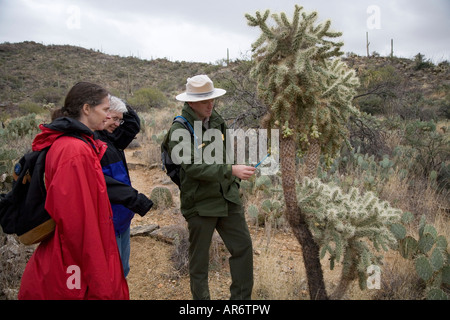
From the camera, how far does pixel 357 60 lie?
27.2m

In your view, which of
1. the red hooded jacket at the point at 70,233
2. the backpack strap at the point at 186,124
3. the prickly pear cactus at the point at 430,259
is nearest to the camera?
the red hooded jacket at the point at 70,233

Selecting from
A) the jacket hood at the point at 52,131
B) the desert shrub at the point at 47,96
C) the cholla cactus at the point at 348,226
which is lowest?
the cholla cactus at the point at 348,226

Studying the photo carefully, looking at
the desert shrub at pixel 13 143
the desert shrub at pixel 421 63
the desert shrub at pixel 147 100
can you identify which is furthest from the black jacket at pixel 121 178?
the desert shrub at pixel 421 63

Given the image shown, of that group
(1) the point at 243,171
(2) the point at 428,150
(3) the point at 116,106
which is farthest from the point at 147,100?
(1) the point at 243,171

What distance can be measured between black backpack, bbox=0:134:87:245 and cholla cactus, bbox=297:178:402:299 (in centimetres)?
177

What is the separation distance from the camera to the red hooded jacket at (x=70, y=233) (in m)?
1.52

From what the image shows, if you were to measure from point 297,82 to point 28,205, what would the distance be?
1.77 m

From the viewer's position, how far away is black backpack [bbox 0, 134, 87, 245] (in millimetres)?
1580

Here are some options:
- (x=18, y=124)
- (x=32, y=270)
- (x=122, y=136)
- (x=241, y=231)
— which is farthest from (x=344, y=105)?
(x=18, y=124)

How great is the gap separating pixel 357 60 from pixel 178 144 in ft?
95.7

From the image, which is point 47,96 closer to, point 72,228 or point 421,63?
point 72,228

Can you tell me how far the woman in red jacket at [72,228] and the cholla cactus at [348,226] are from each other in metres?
1.49

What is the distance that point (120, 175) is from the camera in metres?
2.35

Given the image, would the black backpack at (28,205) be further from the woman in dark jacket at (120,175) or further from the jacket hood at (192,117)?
the jacket hood at (192,117)
